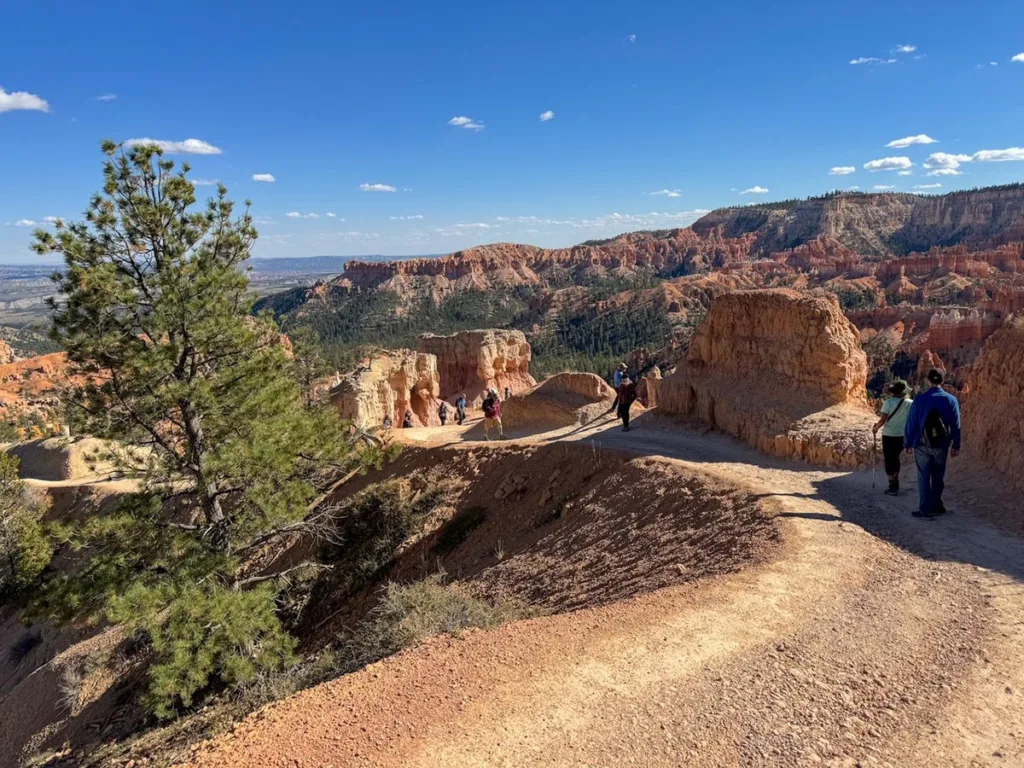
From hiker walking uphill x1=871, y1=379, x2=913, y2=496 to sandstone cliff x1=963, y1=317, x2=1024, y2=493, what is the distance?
54.1 inches

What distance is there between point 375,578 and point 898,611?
35.8 feet

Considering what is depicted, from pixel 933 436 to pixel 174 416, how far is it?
11.2m

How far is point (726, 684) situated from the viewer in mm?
4906

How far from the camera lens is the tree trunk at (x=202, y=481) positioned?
9.73 meters

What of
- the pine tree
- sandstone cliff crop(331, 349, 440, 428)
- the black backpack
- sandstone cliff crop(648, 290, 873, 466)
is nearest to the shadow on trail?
sandstone cliff crop(648, 290, 873, 466)

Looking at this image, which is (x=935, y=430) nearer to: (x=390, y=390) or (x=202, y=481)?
(x=202, y=481)

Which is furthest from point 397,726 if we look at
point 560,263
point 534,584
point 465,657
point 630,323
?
point 560,263

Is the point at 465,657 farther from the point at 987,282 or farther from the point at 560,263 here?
the point at 560,263

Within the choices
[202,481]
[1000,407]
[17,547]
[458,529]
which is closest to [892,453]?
[1000,407]

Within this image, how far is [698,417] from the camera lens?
17.0 meters

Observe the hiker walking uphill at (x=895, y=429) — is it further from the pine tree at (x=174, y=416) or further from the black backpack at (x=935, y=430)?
the pine tree at (x=174, y=416)

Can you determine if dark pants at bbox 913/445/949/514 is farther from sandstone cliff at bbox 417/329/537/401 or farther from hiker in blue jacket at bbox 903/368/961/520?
sandstone cliff at bbox 417/329/537/401

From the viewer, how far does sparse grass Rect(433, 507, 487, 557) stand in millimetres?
13797

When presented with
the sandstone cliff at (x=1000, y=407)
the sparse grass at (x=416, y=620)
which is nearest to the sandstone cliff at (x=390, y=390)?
the sparse grass at (x=416, y=620)
